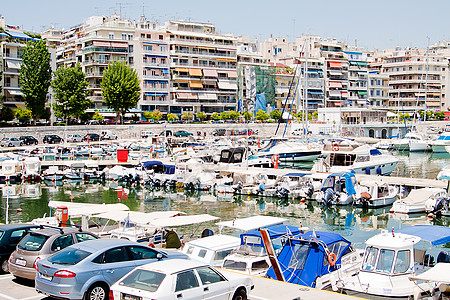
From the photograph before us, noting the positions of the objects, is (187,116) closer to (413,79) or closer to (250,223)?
(413,79)

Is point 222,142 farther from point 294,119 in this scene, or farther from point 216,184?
point 294,119

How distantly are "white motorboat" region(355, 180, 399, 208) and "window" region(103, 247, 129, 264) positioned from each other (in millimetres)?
25752

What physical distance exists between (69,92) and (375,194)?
58556 millimetres

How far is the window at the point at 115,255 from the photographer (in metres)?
12.5

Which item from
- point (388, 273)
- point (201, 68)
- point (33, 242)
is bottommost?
point (388, 273)

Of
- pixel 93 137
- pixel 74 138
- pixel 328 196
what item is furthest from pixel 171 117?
pixel 328 196

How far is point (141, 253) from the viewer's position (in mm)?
13305

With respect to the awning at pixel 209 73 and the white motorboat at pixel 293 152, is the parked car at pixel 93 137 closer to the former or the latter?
the white motorboat at pixel 293 152

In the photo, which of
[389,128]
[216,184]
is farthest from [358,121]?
[216,184]

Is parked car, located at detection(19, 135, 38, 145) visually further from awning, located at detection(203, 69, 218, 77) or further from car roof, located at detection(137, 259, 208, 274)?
car roof, located at detection(137, 259, 208, 274)

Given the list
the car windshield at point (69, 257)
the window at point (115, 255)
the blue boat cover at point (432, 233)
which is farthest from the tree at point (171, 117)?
the car windshield at point (69, 257)

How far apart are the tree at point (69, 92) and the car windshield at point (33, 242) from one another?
71.0 m

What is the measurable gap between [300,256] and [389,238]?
2.64 meters

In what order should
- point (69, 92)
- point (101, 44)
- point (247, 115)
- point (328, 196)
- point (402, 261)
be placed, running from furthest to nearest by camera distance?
point (247, 115), point (101, 44), point (69, 92), point (328, 196), point (402, 261)
